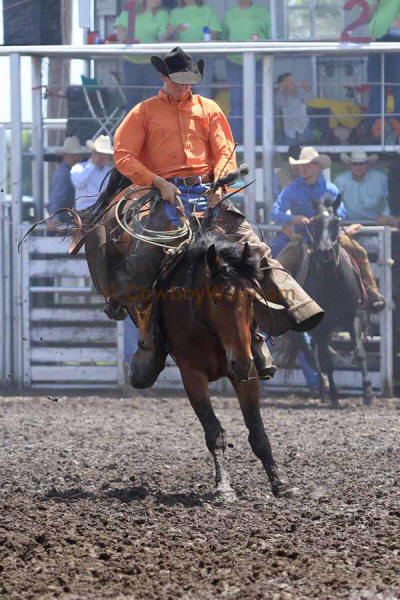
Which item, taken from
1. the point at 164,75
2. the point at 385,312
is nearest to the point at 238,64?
the point at 385,312

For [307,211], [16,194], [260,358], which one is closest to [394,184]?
[307,211]

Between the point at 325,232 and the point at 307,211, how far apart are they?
0.57 meters

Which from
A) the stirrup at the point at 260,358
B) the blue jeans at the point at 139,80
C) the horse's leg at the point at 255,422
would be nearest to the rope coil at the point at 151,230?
the stirrup at the point at 260,358

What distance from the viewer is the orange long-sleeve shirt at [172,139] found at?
7.15 meters

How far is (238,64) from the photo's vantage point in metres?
12.7

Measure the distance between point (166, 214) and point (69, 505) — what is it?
184 centimetres

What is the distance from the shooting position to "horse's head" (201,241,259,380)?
592 centimetres

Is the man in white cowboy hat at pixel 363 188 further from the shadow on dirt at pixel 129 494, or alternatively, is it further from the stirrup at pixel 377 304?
the shadow on dirt at pixel 129 494

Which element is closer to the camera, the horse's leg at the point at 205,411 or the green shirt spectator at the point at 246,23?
the horse's leg at the point at 205,411

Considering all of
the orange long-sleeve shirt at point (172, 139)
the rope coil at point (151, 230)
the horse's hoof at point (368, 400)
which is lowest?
the horse's hoof at point (368, 400)

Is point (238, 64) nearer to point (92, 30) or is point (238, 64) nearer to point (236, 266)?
point (92, 30)

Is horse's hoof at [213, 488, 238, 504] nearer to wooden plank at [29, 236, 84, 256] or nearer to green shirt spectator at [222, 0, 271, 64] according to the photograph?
wooden plank at [29, 236, 84, 256]

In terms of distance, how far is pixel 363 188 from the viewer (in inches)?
497

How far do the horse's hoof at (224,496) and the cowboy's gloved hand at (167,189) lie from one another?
5.68ft
